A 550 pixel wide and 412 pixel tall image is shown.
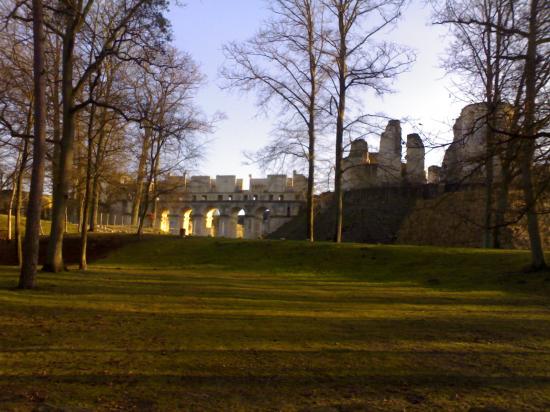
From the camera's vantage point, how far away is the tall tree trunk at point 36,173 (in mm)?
12062

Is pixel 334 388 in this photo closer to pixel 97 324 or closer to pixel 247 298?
pixel 97 324

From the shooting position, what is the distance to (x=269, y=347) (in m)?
7.06

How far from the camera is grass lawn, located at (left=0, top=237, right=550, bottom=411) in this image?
16.6 feet

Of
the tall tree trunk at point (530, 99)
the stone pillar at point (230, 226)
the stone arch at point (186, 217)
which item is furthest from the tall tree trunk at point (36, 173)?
the stone pillar at point (230, 226)

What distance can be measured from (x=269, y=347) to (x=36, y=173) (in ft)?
24.9

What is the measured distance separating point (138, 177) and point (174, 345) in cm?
2602

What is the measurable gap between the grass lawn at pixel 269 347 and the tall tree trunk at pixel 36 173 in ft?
2.12

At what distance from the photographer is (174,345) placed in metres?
7.05

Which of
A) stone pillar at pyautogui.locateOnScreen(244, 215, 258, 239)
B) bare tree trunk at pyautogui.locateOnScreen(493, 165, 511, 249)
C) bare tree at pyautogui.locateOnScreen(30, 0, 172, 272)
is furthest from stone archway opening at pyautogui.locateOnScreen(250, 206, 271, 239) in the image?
bare tree at pyautogui.locateOnScreen(30, 0, 172, 272)

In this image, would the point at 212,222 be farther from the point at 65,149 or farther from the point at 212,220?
the point at 65,149

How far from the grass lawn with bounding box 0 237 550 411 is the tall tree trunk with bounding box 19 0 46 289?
2.12ft

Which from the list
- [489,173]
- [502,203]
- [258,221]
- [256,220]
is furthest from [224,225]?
[489,173]

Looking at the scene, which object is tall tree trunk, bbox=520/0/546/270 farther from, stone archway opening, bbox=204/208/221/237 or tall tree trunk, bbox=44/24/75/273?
stone archway opening, bbox=204/208/221/237

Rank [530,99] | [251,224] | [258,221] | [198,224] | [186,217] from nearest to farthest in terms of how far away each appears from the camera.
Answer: [530,99] → [198,224] → [251,224] → [186,217] → [258,221]
